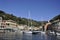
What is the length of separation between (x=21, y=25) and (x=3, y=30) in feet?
172

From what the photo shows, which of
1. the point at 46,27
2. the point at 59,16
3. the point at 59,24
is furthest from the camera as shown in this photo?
the point at 59,16

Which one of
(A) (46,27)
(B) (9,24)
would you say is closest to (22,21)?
(B) (9,24)

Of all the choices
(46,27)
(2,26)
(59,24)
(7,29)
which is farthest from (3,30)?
(59,24)

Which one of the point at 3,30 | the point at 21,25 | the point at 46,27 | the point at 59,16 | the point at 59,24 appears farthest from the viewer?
the point at 21,25

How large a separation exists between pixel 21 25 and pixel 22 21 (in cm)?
1102

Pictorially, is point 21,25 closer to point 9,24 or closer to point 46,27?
point 9,24

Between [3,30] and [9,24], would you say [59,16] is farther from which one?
[3,30]

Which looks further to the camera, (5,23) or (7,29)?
(5,23)

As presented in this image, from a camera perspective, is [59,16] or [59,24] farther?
[59,16]

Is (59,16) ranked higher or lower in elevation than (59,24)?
higher

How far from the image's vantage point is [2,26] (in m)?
145

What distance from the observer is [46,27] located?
14375 cm

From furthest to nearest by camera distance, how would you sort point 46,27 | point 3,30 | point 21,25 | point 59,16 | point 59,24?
point 21,25
point 59,16
point 46,27
point 3,30
point 59,24

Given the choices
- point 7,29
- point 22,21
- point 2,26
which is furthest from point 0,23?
point 22,21
